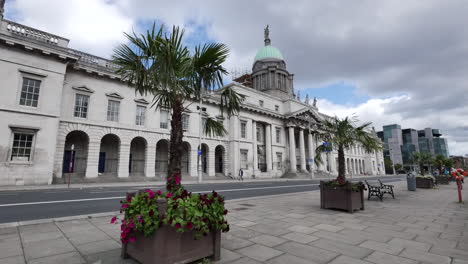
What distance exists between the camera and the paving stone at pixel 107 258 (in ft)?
11.6

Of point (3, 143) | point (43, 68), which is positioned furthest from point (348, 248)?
point (43, 68)

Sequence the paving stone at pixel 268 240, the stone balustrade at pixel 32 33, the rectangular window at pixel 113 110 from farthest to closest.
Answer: the rectangular window at pixel 113 110 → the stone balustrade at pixel 32 33 → the paving stone at pixel 268 240

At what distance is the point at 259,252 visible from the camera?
400cm

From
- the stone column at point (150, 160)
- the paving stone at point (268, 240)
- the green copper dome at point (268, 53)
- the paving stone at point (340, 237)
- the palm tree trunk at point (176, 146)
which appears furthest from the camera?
the green copper dome at point (268, 53)

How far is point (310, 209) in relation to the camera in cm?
845

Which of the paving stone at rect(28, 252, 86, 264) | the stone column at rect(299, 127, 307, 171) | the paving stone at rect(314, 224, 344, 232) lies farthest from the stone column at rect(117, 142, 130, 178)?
the stone column at rect(299, 127, 307, 171)

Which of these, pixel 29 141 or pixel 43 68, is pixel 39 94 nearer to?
pixel 43 68

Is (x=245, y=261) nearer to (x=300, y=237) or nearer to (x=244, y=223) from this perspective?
(x=300, y=237)

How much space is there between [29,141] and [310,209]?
21.6 m

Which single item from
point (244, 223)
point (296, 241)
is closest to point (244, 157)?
point (244, 223)

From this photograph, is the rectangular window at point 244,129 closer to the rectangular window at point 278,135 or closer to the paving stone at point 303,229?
the rectangular window at point 278,135

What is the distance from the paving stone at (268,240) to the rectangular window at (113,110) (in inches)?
937

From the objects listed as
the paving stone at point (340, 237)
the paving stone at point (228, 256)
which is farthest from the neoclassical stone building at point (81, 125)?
the paving stone at point (228, 256)

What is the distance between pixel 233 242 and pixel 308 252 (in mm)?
1455
